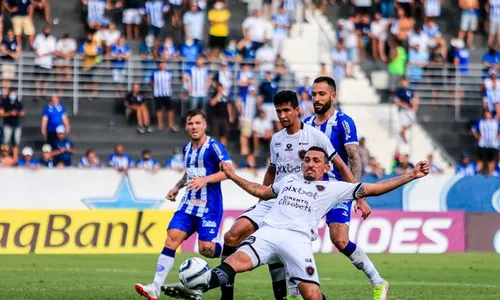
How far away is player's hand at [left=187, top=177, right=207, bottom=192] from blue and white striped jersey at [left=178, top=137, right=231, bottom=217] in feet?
1.38

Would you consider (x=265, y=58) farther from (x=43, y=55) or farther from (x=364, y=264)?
(x=364, y=264)

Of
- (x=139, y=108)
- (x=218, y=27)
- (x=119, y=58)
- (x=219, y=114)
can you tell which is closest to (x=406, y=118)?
(x=219, y=114)

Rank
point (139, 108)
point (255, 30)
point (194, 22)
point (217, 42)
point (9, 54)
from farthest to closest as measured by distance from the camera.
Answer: point (217, 42)
point (255, 30)
point (194, 22)
point (139, 108)
point (9, 54)

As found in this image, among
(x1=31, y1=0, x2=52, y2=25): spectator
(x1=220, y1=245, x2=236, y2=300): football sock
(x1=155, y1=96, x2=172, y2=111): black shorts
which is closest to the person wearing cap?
(x1=155, y1=96, x2=172, y2=111): black shorts

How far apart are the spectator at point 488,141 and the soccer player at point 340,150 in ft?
58.3

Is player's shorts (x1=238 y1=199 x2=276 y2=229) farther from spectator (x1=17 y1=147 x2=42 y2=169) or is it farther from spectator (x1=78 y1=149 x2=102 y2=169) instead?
spectator (x1=78 y1=149 x2=102 y2=169)

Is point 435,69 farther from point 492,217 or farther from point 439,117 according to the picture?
point 492,217

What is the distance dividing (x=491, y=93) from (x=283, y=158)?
63.7ft

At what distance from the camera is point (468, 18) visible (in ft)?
113

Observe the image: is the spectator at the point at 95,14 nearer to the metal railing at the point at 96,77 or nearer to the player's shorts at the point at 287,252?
the metal railing at the point at 96,77

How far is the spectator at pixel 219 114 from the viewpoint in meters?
29.0

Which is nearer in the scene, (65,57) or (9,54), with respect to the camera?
(9,54)

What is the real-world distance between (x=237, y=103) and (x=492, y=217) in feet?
26.2

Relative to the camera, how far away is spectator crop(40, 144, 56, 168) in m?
26.6
